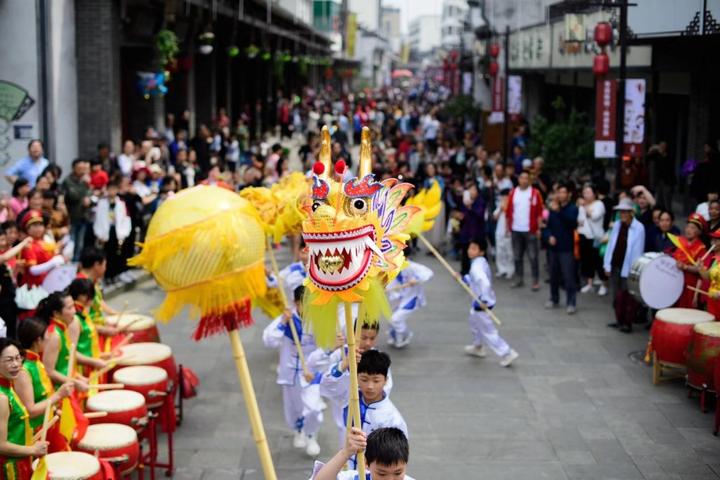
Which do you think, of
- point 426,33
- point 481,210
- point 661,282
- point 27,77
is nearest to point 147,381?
point 661,282

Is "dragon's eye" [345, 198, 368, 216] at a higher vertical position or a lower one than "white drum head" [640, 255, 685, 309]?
higher

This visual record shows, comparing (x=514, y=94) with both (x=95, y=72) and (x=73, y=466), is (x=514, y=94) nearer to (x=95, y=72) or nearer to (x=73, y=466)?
(x=95, y=72)

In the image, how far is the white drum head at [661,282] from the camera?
10.7 meters

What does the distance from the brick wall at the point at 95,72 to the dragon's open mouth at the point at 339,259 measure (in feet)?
45.3

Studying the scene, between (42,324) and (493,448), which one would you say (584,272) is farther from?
(42,324)

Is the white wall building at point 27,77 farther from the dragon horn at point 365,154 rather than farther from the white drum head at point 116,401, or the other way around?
the dragon horn at point 365,154

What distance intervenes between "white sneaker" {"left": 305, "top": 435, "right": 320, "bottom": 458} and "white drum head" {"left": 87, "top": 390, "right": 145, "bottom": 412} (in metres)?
1.52

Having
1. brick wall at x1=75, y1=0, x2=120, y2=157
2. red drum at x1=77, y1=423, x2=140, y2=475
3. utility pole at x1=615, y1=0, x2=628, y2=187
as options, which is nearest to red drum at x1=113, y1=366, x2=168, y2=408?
red drum at x1=77, y1=423, x2=140, y2=475

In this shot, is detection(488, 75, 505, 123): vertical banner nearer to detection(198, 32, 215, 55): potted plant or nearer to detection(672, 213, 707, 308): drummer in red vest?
detection(198, 32, 215, 55): potted plant

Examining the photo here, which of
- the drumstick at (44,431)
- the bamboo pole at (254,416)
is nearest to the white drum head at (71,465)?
the drumstick at (44,431)

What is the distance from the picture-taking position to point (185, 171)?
1848cm

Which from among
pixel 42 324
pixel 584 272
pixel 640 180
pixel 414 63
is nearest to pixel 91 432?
pixel 42 324

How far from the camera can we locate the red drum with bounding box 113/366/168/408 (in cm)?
823

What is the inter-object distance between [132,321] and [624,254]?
19.8ft
